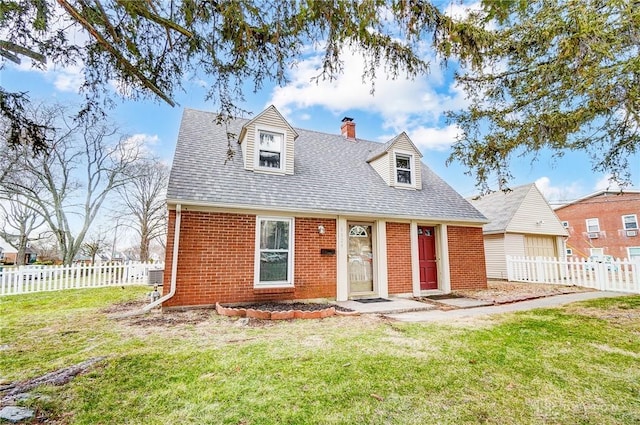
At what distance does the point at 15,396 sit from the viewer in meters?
2.97

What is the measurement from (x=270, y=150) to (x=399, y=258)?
5.37 m

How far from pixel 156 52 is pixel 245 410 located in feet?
14.5

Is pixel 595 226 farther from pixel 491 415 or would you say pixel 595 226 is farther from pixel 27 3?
pixel 27 3

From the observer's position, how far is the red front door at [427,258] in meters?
10.4

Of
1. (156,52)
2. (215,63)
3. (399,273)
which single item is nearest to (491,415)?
(215,63)

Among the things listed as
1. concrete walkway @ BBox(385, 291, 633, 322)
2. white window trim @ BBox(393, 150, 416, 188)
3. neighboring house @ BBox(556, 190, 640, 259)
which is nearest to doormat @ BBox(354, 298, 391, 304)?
concrete walkway @ BBox(385, 291, 633, 322)

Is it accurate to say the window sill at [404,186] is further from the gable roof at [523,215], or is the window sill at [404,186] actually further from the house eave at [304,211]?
the gable roof at [523,215]

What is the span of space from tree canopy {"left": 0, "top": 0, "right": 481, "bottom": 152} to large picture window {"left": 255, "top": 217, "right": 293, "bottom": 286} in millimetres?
4378

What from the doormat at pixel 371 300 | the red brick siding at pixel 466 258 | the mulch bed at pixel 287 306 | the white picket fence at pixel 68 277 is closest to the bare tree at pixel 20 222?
the white picket fence at pixel 68 277

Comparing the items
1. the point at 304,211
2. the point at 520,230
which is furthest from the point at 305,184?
the point at 520,230

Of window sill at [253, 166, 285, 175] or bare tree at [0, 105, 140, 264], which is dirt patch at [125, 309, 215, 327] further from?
bare tree at [0, 105, 140, 264]

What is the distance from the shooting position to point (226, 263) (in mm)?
7715

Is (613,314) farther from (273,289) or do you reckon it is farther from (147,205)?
(147,205)

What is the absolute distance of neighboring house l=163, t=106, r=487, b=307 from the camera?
758 cm
